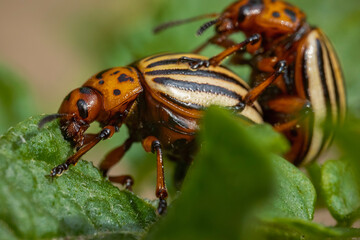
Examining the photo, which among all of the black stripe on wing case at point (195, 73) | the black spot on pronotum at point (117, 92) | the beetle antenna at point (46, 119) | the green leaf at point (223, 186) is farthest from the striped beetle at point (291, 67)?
the green leaf at point (223, 186)

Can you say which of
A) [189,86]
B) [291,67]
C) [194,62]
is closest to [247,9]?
[291,67]

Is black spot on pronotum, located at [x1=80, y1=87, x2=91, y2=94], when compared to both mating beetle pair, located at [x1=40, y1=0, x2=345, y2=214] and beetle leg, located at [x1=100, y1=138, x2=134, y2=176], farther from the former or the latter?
beetle leg, located at [x1=100, y1=138, x2=134, y2=176]

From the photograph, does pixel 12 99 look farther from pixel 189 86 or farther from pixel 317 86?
pixel 317 86

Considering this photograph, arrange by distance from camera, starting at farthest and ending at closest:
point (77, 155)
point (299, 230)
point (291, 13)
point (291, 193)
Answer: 1. point (291, 13)
2. point (77, 155)
3. point (291, 193)
4. point (299, 230)

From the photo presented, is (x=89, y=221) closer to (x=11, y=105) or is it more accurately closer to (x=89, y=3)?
(x=11, y=105)

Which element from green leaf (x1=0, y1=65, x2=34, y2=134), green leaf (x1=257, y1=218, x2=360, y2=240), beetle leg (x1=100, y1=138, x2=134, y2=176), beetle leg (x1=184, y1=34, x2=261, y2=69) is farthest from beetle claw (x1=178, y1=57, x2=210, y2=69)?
green leaf (x1=0, y1=65, x2=34, y2=134)

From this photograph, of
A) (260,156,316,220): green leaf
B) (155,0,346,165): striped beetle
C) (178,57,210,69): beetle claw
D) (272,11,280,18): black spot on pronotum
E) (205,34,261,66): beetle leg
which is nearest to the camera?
(260,156,316,220): green leaf

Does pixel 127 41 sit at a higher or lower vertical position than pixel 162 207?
higher

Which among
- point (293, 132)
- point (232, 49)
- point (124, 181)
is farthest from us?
point (293, 132)
